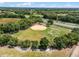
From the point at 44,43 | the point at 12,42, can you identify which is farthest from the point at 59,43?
the point at 12,42

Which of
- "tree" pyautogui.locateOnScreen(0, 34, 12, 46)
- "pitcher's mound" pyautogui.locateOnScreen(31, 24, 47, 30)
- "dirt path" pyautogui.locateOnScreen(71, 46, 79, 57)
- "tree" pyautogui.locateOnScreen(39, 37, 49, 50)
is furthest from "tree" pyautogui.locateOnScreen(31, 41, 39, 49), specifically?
"dirt path" pyautogui.locateOnScreen(71, 46, 79, 57)

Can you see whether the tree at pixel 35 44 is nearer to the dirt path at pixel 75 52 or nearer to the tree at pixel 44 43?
the tree at pixel 44 43

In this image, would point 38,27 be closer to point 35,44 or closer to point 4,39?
point 35,44

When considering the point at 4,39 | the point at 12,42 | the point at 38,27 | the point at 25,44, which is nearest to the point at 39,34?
the point at 38,27

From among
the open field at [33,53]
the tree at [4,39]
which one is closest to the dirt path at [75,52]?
the open field at [33,53]

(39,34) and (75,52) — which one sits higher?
(39,34)

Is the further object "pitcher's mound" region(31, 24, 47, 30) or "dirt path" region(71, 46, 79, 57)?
"pitcher's mound" region(31, 24, 47, 30)

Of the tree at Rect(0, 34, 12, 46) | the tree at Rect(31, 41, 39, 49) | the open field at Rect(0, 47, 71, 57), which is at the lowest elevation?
the open field at Rect(0, 47, 71, 57)

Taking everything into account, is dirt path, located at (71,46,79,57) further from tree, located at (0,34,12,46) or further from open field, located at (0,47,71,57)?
tree, located at (0,34,12,46)

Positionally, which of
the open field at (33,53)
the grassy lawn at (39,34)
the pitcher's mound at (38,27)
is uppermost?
the pitcher's mound at (38,27)

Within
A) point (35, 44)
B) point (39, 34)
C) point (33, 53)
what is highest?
point (39, 34)

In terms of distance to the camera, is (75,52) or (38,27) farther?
(38,27)
